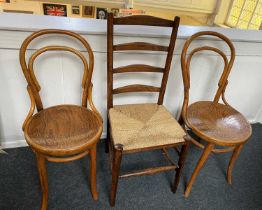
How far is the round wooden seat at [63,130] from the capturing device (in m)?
0.96

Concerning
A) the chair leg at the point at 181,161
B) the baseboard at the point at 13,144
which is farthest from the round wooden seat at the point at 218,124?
the baseboard at the point at 13,144

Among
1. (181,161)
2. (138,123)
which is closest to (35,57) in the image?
(138,123)

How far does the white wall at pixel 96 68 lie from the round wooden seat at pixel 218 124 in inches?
13.8

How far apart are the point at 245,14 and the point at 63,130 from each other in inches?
169

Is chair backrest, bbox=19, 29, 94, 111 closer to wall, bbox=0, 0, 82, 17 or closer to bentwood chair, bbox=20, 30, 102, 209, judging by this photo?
bentwood chair, bbox=20, 30, 102, 209

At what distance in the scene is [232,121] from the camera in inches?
52.1

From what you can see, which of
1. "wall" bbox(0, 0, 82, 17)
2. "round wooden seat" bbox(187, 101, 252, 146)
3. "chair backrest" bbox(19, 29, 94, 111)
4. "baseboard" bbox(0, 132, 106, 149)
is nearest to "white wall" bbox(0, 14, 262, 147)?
"baseboard" bbox(0, 132, 106, 149)

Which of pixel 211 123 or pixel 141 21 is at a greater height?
pixel 141 21

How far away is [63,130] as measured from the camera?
1056 mm

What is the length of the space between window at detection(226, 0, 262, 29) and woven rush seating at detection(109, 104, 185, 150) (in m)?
3.47

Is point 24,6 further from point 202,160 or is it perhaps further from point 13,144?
point 202,160

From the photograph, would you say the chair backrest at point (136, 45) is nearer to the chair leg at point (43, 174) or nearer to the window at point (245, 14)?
the chair leg at point (43, 174)

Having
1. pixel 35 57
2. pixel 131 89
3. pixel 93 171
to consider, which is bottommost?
pixel 93 171

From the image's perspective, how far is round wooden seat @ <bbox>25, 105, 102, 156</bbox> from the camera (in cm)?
96
